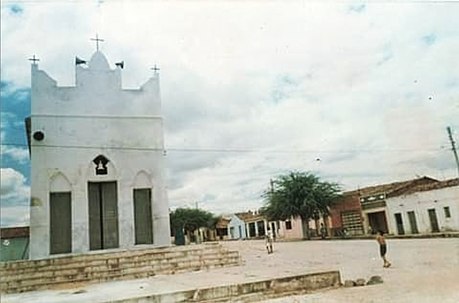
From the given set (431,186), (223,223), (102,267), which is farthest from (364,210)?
(223,223)

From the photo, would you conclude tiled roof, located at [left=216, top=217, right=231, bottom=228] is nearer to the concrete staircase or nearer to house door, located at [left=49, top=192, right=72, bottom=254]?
house door, located at [left=49, top=192, right=72, bottom=254]

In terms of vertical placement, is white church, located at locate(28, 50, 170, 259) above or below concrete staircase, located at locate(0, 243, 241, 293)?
above

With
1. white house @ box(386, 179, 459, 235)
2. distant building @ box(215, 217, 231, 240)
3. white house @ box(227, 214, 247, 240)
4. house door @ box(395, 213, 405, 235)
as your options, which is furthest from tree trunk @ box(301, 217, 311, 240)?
distant building @ box(215, 217, 231, 240)

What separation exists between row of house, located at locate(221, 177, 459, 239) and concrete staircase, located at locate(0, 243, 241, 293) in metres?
10.7

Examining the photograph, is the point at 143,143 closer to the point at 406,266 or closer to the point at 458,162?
the point at 406,266

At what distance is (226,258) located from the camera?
10250mm

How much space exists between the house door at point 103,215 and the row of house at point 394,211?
11669 millimetres

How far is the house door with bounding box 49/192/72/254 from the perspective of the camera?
35.9ft

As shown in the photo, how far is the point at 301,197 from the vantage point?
2497cm

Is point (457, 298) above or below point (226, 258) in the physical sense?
below

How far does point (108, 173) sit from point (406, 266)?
7.12m

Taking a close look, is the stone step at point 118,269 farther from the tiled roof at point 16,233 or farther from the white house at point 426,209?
the white house at point 426,209

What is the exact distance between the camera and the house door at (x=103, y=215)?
36.8 ft

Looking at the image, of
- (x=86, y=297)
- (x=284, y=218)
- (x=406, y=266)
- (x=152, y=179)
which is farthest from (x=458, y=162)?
(x=284, y=218)
